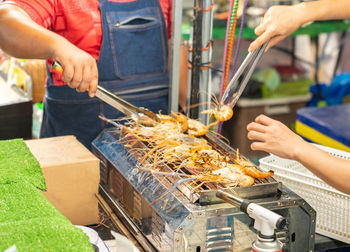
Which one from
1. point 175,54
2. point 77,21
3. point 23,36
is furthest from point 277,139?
point 77,21

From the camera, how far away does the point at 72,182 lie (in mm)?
1681

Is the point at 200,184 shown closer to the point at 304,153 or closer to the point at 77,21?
the point at 304,153

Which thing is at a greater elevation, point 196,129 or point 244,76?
point 244,76

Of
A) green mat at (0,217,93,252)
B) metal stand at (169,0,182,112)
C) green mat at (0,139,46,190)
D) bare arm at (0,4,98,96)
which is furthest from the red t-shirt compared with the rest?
green mat at (0,217,93,252)

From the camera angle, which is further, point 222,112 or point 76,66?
point 222,112

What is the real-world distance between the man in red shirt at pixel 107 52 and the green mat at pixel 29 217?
2.14 feet

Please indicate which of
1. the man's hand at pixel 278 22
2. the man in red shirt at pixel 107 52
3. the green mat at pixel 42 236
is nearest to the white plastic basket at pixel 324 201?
the man's hand at pixel 278 22

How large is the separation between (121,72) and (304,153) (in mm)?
1083

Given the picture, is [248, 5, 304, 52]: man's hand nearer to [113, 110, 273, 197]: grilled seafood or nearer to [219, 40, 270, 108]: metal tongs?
[219, 40, 270, 108]: metal tongs

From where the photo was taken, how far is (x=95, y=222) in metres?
1.73

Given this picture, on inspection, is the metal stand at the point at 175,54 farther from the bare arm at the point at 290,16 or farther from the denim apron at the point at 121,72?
the bare arm at the point at 290,16

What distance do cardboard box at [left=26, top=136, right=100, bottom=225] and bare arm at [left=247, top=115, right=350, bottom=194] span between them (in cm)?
60

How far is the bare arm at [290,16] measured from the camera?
1721 millimetres

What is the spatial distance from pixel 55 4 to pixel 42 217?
1.16 meters
